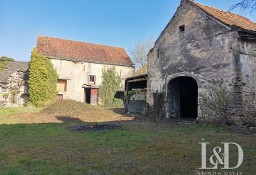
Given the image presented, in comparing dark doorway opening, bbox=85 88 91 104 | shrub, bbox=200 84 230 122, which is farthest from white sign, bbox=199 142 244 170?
dark doorway opening, bbox=85 88 91 104

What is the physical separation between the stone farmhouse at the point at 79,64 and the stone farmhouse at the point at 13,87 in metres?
4.44

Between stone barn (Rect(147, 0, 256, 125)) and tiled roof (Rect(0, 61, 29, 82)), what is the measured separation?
20.3 metres

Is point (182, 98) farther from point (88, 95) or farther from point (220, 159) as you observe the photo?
point (88, 95)

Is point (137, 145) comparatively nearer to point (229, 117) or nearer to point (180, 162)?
point (180, 162)

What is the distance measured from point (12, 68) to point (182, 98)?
78.7 feet

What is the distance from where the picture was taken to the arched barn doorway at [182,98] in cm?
1719

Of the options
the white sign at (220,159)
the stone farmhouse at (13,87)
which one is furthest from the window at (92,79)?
the white sign at (220,159)

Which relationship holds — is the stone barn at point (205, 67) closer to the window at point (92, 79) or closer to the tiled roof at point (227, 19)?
the tiled roof at point (227, 19)

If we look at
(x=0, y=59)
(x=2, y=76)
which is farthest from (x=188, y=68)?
(x=0, y=59)

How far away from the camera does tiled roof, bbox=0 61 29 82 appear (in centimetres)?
3005

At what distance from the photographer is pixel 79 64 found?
31016mm

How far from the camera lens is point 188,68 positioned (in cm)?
1507

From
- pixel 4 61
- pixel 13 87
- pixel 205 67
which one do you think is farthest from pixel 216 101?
pixel 4 61

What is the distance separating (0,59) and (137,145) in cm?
3148
